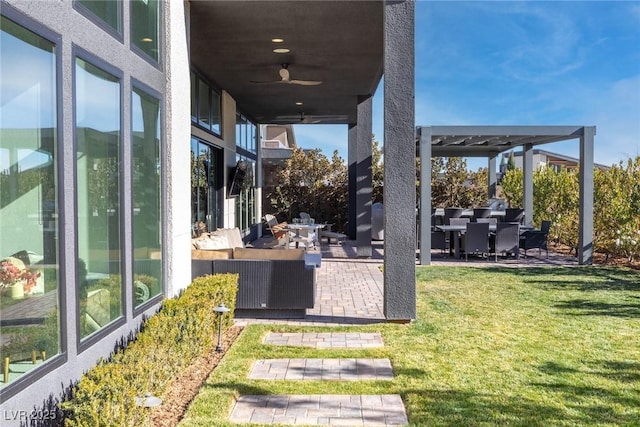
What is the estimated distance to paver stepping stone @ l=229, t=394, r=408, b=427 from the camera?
12.3 ft

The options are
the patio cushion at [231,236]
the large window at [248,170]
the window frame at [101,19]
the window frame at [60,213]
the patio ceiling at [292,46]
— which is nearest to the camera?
the window frame at [60,213]

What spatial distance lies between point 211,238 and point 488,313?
442cm

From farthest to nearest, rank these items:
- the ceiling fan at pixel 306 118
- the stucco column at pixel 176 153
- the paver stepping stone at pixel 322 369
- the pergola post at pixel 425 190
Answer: the ceiling fan at pixel 306 118
the pergola post at pixel 425 190
the stucco column at pixel 176 153
the paver stepping stone at pixel 322 369

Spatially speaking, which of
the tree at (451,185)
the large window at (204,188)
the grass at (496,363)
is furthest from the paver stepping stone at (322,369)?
the tree at (451,185)

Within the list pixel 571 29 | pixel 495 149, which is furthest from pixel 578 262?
pixel 571 29

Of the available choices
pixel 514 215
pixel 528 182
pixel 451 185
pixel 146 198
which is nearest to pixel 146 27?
pixel 146 198

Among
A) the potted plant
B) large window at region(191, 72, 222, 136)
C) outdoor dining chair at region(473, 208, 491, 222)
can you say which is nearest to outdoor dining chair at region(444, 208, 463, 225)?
outdoor dining chair at region(473, 208, 491, 222)

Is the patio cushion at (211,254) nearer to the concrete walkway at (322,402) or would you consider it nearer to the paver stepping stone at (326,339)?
the paver stepping stone at (326,339)

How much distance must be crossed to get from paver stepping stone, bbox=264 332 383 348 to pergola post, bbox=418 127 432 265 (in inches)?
234

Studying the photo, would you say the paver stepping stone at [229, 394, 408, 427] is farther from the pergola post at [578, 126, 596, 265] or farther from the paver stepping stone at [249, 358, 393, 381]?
the pergola post at [578, 126, 596, 265]

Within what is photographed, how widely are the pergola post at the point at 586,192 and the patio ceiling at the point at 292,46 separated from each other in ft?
16.1

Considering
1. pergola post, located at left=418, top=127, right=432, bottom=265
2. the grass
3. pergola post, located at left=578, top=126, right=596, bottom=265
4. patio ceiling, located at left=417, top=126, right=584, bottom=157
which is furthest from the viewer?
patio ceiling, located at left=417, top=126, right=584, bottom=157

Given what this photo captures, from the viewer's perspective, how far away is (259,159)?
62.9 ft

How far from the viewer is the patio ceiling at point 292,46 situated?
699 cm
